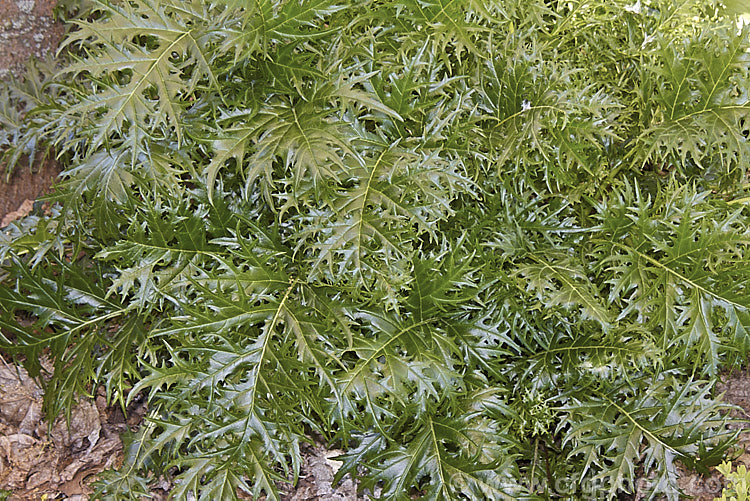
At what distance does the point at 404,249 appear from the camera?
69.3 inches

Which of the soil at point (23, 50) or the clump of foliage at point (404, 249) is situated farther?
the soil at point (23, 50)

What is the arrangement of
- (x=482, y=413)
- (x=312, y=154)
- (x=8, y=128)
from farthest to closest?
(x=8, y=128) < (x=482, y=413) < (x=312, y=154)

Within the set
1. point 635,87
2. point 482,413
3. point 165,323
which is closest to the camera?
point 482,413

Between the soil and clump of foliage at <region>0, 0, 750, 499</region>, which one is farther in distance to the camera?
the soil

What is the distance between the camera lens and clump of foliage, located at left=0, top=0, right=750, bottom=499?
170 cm

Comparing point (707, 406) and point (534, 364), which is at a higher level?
point (534, 364)

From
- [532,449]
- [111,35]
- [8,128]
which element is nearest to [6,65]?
[8,128]

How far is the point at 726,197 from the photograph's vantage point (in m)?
2.22

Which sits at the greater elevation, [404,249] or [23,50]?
[23,50]

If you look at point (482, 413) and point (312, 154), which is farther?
point (482, 413)

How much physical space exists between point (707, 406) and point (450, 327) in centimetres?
86

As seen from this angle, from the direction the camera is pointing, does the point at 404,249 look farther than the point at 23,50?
No

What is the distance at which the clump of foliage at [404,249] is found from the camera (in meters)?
1.70

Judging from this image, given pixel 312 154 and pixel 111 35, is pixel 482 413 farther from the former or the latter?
pixel 111 35
